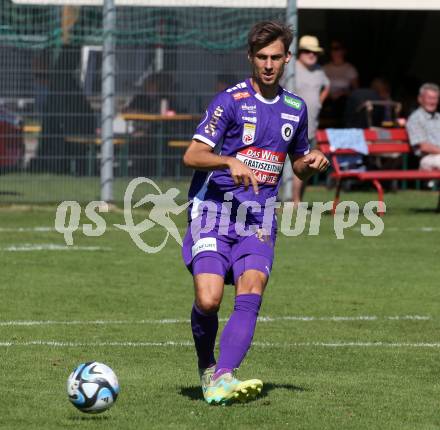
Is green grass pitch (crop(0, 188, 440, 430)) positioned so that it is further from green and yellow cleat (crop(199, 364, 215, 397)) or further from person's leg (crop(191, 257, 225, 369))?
person's leg (crop(191, 257, 225, 369))

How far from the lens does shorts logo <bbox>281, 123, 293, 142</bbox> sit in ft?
24.2

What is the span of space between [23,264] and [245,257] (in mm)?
6435

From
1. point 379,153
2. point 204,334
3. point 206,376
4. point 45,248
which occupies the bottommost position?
point 45,248

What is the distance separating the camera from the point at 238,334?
6973mm

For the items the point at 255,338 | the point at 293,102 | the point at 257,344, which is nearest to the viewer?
the point at 293,102

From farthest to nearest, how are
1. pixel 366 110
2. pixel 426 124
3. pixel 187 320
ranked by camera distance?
pixel 366 110, pixel 426 124, pixel 187 320

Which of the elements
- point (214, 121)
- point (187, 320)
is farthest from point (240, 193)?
point (187, 320)

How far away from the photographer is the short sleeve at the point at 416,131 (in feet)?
61.8

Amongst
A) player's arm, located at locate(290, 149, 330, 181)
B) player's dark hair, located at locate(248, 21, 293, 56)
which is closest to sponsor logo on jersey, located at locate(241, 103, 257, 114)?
player's dark hair, located at locate(248, 21, 293, 56)

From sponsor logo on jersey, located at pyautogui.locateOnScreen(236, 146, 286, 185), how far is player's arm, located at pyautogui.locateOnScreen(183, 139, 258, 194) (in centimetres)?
21

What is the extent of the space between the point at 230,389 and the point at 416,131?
1253 centimetres

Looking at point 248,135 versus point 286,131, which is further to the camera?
point 286,131

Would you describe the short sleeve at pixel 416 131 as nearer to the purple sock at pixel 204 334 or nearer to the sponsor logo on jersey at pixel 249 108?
the sponsor logo on jersey at pixel 249 108

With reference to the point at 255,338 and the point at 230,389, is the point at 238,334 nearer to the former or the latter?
the point at 230,389
